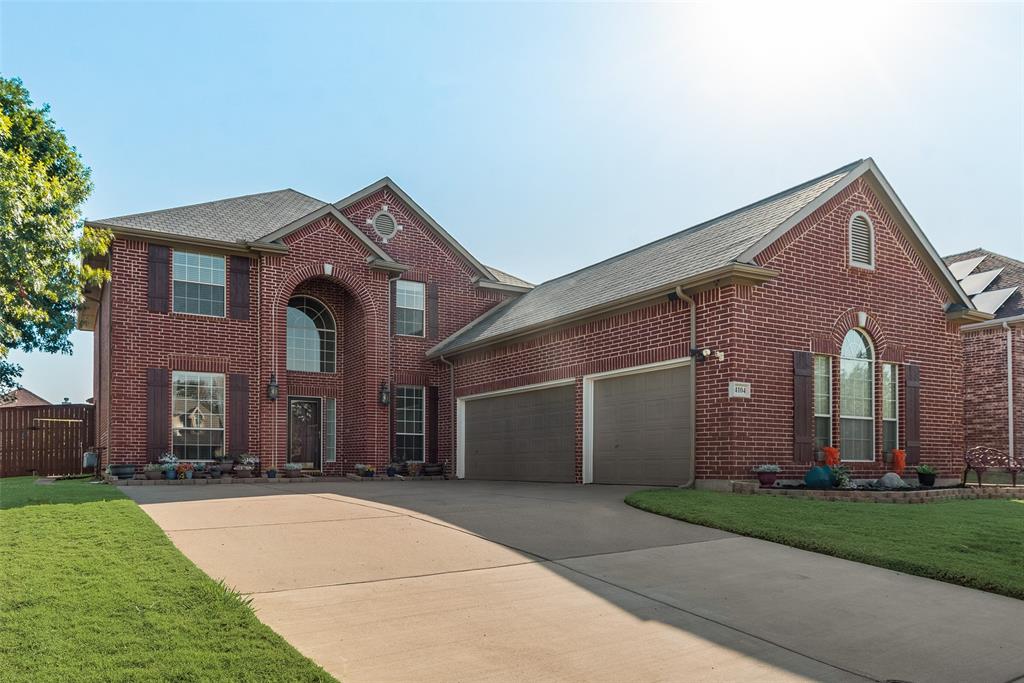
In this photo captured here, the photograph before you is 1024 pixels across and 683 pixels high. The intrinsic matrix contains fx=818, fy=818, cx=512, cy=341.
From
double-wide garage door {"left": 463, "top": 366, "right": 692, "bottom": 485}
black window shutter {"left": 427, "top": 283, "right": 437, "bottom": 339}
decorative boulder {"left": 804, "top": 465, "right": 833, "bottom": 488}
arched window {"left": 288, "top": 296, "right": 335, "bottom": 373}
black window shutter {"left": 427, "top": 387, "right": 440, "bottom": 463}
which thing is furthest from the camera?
black window shutter {"left": 427, "top": 283, "right": 437, "bottom": 339}

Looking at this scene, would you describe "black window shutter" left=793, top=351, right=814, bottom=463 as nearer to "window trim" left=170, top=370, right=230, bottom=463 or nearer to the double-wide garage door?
the double-wide garage door

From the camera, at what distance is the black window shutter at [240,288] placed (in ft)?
64.8

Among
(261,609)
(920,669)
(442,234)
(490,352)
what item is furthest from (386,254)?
(920,669)

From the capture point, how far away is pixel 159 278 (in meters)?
18.9

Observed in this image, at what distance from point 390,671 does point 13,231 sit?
8477 millimetres


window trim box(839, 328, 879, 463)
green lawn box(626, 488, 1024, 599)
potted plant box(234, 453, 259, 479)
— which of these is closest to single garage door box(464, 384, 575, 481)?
green lawn box(626, 488, 1024, 599)

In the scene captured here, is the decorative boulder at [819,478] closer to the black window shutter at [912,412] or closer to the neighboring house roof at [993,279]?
the black window shutter at [912,412]

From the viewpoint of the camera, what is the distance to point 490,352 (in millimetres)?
20141

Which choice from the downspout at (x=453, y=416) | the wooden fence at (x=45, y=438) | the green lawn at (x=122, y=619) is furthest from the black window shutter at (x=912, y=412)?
the wooden fence at (x=45, y=438)

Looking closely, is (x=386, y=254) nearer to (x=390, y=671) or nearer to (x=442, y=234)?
(x=442, y=234)

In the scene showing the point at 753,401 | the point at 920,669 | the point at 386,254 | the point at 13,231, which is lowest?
the point at 920,669

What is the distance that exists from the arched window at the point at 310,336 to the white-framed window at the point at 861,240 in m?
13.2

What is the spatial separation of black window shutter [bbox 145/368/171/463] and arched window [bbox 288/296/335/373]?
3.40 metres

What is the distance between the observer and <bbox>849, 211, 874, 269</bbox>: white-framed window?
15.3 metres
